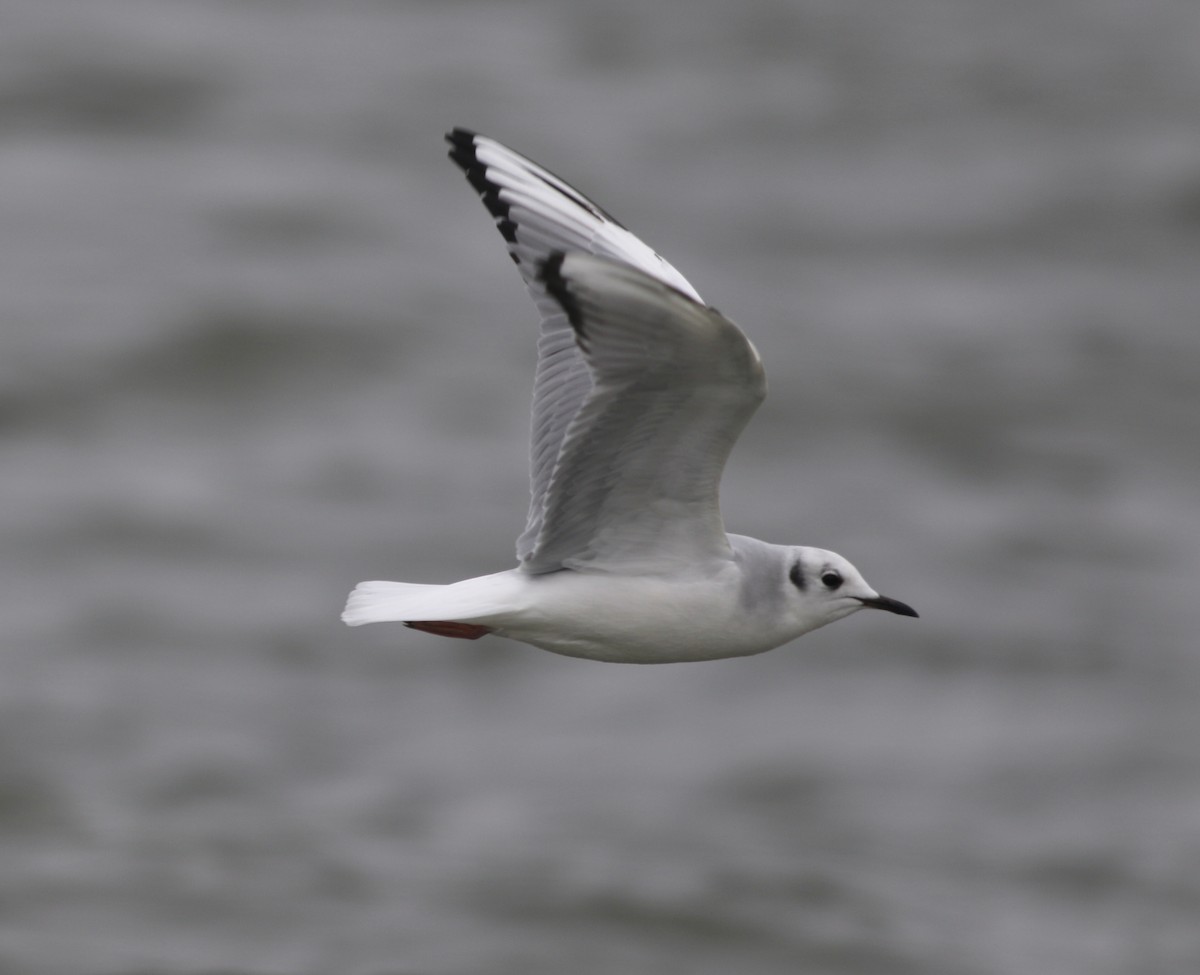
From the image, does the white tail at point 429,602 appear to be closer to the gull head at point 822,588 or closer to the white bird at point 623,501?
the white bird at point 623,501

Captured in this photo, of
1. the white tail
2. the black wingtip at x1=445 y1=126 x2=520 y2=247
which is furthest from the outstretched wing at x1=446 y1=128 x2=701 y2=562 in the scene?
the white tail

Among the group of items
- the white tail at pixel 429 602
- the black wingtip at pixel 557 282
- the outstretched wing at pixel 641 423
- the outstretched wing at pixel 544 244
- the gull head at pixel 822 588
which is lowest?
the white tail at pixel 429 602

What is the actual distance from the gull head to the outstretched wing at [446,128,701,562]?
2.24 feet

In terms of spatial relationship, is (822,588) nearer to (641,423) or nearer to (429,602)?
(641,423)

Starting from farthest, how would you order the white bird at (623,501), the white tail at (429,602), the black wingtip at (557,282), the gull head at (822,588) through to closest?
the gull head at (822,588)
the white tail at (429,602)
the white bird at (623,501)
the black wingtip at (557,282)

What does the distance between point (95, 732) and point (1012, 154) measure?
13.3 meters

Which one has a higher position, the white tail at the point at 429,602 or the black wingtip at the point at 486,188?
the black wingtip at the point at 486,188

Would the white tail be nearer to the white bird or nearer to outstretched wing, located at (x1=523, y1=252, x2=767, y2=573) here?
the white bird

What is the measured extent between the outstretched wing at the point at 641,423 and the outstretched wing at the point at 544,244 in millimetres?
190

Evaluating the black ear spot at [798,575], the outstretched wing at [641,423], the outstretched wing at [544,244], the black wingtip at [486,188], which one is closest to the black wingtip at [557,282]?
the outstretched wing at [641,423]

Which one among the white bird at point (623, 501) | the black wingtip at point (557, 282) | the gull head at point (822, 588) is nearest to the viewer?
the black wingtip at point (557, 282)

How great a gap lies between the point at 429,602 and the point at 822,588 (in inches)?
41.0

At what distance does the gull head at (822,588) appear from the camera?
5.38 m

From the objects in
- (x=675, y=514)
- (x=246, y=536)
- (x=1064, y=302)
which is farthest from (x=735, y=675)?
(x=675, y=514)
